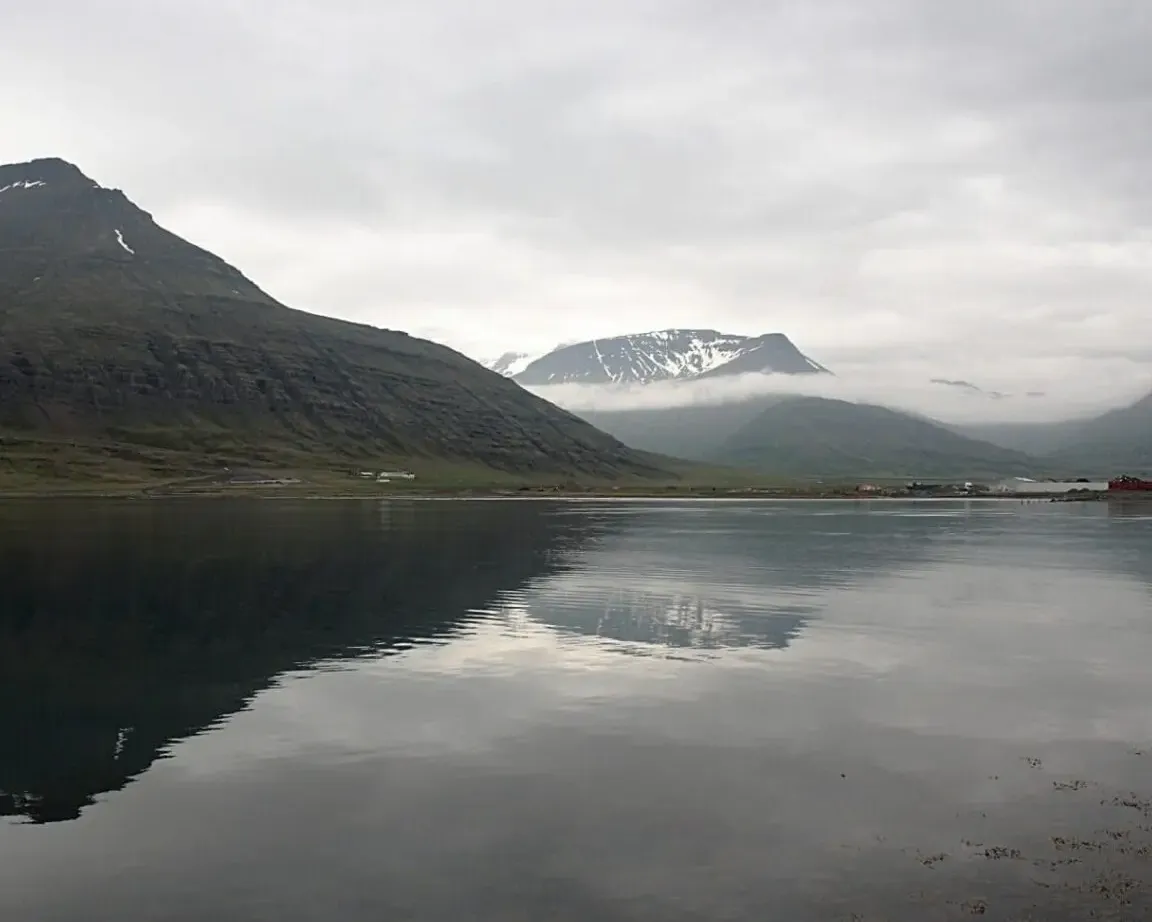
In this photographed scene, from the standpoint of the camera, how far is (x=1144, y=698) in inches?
1457

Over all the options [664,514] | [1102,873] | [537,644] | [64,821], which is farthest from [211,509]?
[1102,873]

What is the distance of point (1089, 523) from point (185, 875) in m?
157

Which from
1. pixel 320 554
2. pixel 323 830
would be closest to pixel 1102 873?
pixel 323 830

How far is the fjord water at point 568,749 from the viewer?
20.0 m

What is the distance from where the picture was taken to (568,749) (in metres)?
30.0

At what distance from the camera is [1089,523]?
503ft

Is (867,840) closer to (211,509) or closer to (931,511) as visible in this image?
(211,509)

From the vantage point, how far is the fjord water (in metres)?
20.0

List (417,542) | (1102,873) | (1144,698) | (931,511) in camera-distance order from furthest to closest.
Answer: (931,511) → (417,542) → (1144,698) → (1102,873)

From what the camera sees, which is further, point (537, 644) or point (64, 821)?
point (537, 644)

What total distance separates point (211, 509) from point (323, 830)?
149310mm

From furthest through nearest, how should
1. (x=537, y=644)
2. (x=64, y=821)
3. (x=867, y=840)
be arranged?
(x=537, y=644)
(x=64, y=821)
(x=867, y=840)

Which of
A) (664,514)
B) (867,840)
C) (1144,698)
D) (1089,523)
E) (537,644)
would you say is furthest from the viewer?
(664,514)

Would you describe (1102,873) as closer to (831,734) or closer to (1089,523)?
(831,734)
